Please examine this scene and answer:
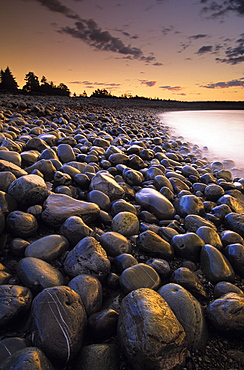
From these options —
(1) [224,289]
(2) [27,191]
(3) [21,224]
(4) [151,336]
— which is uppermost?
(2) [27,191]

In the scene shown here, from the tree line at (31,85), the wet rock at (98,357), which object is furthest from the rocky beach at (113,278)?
the tree line at (31,85)

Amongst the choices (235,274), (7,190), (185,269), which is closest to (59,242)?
(7,190)

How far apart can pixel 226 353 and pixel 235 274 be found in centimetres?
56

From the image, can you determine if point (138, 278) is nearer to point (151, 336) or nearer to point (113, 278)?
point (113, 278)

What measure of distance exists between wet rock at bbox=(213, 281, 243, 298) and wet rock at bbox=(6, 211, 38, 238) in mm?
1184

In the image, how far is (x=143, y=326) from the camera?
0.86 m

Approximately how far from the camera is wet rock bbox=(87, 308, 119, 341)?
94cm

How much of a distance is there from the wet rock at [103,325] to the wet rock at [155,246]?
560mm

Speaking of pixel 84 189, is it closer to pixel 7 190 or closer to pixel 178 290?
pixel 7 190

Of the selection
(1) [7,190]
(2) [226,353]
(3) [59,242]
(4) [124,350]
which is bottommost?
(2) [226,353]

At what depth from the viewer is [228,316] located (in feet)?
3.32

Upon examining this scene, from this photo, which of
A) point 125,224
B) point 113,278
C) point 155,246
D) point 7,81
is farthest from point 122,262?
point 7,81

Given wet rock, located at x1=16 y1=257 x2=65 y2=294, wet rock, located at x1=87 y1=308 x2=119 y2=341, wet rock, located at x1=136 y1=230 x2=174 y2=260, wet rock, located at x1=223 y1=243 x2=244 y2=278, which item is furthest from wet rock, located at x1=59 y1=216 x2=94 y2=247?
wet rock, located at x1=223 y1=243 x2=244 y2=278

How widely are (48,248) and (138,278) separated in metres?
0.56
